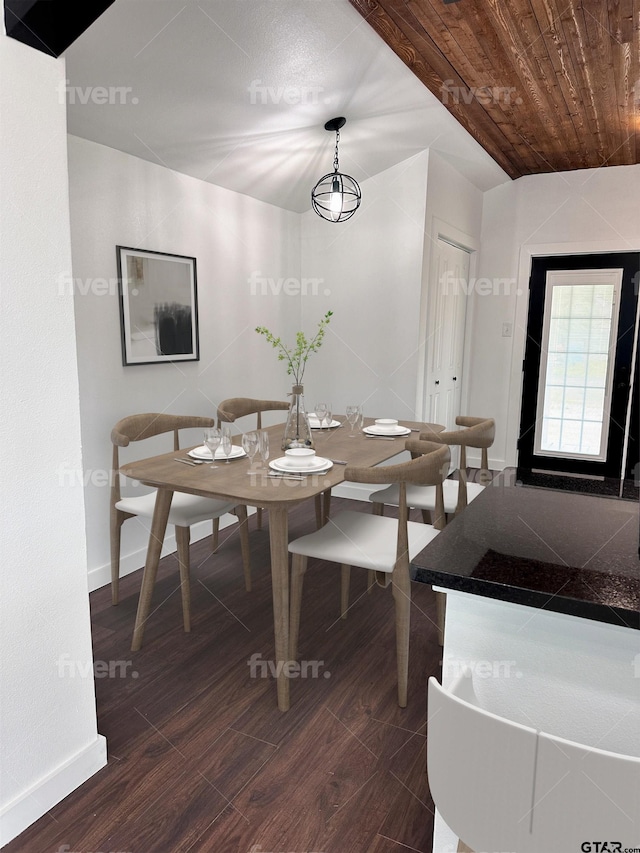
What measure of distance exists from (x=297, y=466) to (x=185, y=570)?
2.21 feet

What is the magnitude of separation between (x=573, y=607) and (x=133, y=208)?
2863 millimetres

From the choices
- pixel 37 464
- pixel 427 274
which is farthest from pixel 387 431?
pixel 37 464

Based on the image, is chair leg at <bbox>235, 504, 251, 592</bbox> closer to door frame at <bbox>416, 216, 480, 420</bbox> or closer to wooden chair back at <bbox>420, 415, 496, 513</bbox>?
wooden chair back at <bbox>420, 415, 496, 513</bbox>

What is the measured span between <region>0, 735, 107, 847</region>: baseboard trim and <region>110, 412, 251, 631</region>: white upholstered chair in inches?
30.8

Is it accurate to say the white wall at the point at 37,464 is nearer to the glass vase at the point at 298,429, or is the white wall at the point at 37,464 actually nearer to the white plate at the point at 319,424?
the glass vase at the point at 298,429

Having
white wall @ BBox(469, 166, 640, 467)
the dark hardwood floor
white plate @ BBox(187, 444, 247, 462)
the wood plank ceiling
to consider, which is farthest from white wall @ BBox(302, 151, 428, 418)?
white plate @ BBox(187, 444, 247, 462)

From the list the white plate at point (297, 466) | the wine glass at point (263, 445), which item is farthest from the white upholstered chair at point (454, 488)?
the wine glass at point (263, 445)

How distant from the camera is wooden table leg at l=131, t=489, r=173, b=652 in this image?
2.30 m

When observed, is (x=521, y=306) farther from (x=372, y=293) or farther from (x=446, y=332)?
(x=372, y=293)

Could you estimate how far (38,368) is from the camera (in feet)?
4.93

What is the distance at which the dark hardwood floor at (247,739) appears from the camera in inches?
60.9

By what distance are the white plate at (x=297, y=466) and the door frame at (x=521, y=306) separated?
11.2ft

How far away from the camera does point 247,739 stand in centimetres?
190

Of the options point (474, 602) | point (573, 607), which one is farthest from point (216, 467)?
point (573, 607)
